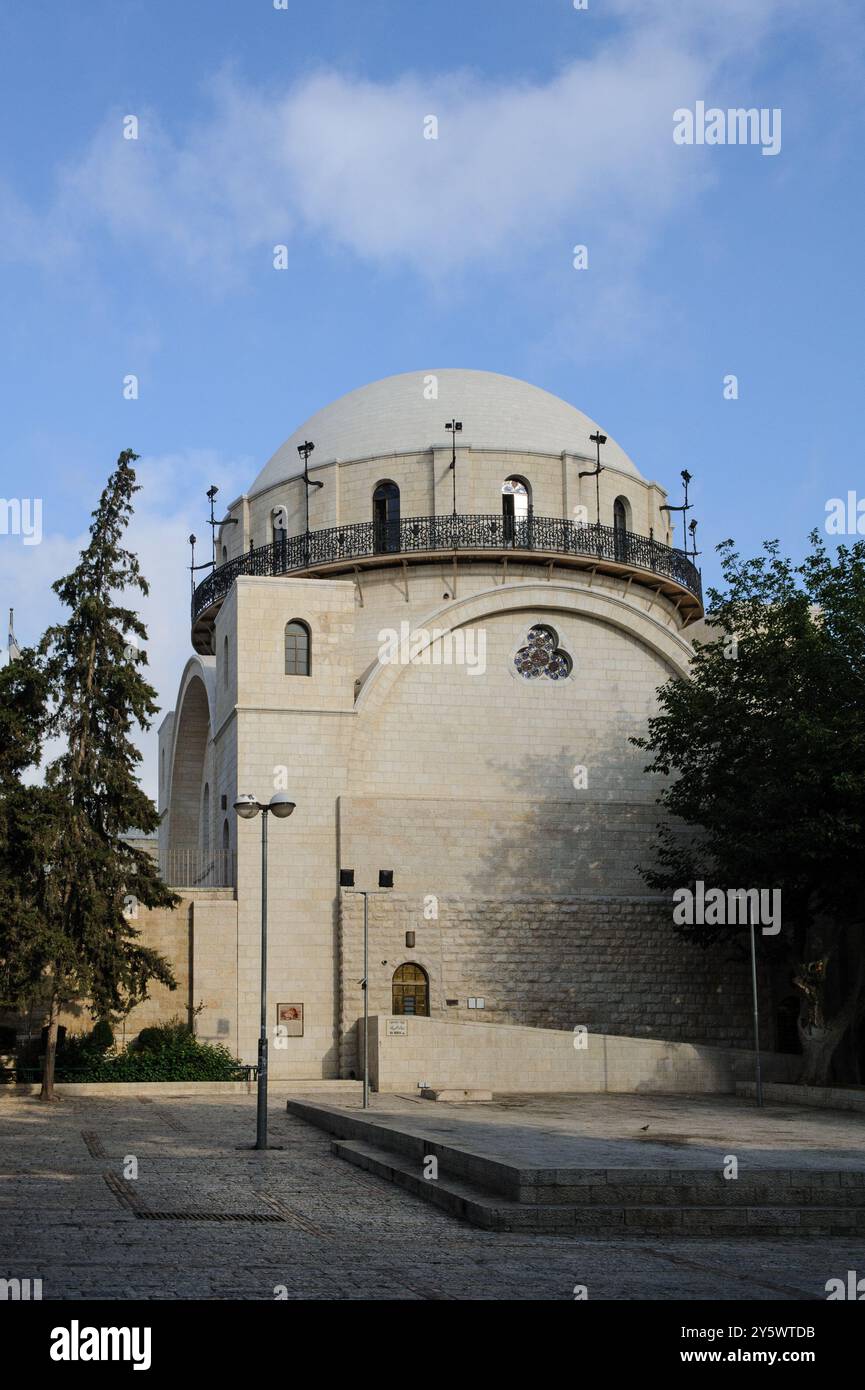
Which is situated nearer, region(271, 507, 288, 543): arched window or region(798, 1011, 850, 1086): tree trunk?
region(798, 1011, 850, 1086): tree trunk

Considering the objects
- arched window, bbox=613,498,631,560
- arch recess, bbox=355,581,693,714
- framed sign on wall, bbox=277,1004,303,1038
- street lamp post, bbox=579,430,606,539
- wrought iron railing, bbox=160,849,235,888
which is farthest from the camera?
arched window, bbox=613,498,631,560

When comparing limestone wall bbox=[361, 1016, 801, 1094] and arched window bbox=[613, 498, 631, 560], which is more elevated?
arched window bbox=[613, 498, 631, 560]

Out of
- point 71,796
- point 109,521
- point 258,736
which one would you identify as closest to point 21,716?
point 71,796

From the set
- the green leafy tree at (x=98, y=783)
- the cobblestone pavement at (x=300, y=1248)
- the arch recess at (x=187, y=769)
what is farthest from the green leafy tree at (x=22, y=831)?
the arch recess at (x=187, y=769)

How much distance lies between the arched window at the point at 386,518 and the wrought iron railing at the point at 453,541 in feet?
0.07

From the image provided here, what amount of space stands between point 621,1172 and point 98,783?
1453 cm

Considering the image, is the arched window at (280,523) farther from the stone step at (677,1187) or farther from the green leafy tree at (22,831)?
the stone step at (677,1187)

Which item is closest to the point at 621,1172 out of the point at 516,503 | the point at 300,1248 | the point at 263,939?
the point at 300,1248

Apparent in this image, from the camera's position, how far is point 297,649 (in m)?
28.3

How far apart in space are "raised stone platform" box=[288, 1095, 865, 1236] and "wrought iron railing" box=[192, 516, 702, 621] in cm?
1540

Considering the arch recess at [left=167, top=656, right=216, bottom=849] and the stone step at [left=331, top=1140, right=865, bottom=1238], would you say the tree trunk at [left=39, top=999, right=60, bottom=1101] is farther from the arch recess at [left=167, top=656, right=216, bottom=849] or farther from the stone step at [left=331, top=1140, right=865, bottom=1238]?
the arch recess at [left=167, top=656, right=216, bottom=849]

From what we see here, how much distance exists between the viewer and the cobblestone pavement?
804 cm

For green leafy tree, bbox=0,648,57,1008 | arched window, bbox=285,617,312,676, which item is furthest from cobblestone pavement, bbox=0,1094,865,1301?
arched window, bbox=285,617,312,676

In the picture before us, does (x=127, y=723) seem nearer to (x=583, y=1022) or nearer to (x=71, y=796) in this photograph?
(x=71, y=796)
